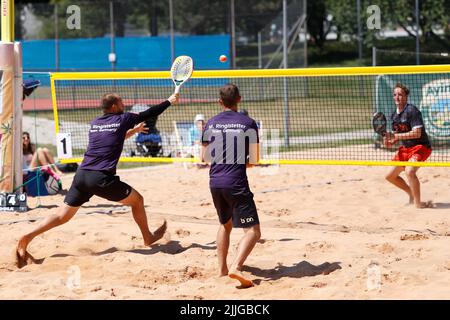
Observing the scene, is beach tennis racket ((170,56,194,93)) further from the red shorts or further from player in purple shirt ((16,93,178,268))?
the red shorts

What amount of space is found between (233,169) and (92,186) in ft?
5.31

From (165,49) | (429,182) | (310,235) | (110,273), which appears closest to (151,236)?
(110,273)

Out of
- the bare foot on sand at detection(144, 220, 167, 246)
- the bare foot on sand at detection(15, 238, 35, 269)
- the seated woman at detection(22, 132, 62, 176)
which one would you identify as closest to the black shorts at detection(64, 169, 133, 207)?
the bare foot on sand at detection(15, 238, 35, 269)

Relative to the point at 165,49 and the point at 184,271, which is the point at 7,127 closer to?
the point at 184,271

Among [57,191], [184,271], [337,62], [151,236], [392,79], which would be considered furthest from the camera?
[337,62]

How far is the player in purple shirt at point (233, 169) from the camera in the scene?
7.43 meters

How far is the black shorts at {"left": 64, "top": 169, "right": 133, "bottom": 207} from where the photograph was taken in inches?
326

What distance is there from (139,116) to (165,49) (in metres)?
18.7

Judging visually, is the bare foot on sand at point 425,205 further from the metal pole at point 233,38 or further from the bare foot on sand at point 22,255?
the metal pole at point 233,38

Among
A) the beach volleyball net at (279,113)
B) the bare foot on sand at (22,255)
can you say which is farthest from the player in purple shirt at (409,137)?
the bare foot on sand at (22,255)

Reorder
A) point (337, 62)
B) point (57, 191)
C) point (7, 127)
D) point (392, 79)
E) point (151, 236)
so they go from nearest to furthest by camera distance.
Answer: point (151, 236) < point (7, 127) < point (57, 191) < point (392, 79) < point (337, 62)

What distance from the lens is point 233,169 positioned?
7.50 meters

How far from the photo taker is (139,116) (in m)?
8.38

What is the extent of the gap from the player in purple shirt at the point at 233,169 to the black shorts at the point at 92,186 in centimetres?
126
